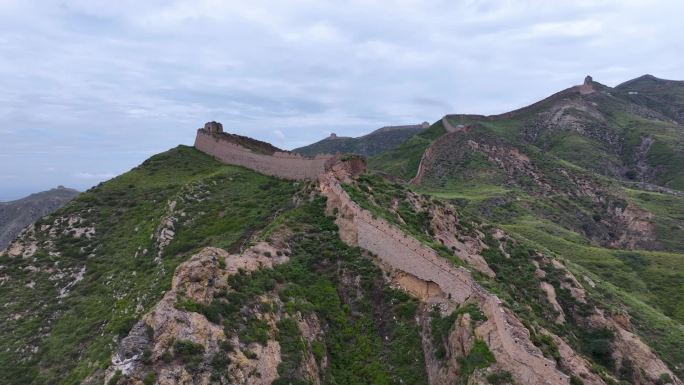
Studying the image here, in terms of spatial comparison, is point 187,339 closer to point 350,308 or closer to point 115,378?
point 115,378

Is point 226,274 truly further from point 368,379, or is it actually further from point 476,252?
point 476,252

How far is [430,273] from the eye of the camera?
26.8 meters

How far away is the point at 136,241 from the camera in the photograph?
3753 centimetres

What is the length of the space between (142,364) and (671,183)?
340 ft

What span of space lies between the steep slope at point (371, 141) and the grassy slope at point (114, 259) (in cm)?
11849

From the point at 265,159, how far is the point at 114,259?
1755 centimetres

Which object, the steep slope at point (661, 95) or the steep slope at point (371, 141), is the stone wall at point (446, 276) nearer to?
the steep slope at point (371, 141)

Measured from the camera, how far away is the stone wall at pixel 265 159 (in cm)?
4338

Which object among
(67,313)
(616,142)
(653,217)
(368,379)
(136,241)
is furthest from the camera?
(616,142)

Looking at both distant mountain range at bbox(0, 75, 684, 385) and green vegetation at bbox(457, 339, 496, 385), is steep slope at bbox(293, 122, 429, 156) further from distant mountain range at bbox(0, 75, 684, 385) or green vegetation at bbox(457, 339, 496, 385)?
green vegetation at bbox(457, 339, 496, 385)

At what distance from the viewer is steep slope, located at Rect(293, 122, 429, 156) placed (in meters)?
169

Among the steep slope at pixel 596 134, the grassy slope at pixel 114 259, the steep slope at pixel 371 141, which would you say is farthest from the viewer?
the steep slope at pixel 371 141

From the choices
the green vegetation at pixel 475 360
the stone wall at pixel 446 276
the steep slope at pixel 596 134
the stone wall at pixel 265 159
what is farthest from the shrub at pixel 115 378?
the steep slope at pixel 596 134

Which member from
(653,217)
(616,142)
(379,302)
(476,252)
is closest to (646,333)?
(476,252)
